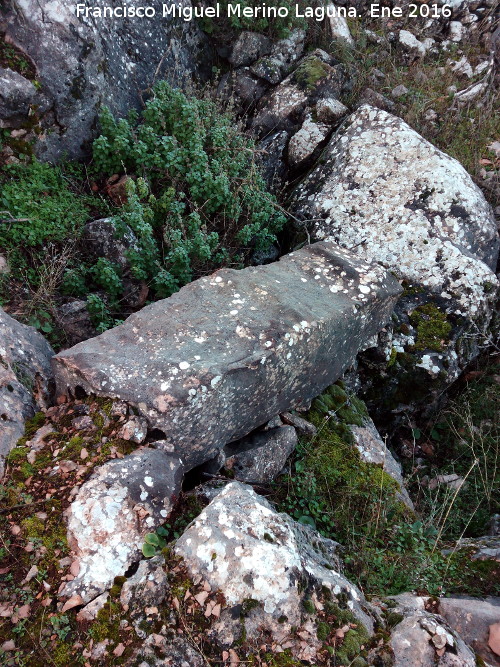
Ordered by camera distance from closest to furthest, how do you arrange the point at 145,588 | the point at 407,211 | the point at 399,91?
the point at 145,588 → the point at 407,211 → the point at 399,91

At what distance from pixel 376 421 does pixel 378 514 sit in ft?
5.03

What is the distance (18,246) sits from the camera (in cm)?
386

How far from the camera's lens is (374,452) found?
3.59 metres

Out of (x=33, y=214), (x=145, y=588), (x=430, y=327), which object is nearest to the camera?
(x=145, y=588)

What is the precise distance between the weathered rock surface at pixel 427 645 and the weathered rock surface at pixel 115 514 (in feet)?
3.89

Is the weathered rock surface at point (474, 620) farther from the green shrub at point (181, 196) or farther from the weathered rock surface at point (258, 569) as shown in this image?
the green shrub at point (181, 196)

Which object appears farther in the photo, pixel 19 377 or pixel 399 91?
pixel 399 91

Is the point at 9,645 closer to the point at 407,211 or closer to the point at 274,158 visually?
the point at 407,211

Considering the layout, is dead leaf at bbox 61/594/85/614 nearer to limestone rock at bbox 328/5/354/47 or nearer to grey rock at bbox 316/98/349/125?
Result: grey rock at bbox 316/98/349/125

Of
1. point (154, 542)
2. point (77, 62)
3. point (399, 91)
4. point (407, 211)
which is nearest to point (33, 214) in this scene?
point (77, 62)

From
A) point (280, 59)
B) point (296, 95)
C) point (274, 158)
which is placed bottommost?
point (274, 158)

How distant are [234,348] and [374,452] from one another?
Answer: 143cm

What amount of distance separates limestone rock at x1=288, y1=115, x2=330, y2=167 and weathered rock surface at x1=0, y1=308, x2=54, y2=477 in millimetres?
3521

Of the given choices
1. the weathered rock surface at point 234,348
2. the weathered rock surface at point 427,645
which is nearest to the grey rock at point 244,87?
the weathered rock surface at point 234,348
